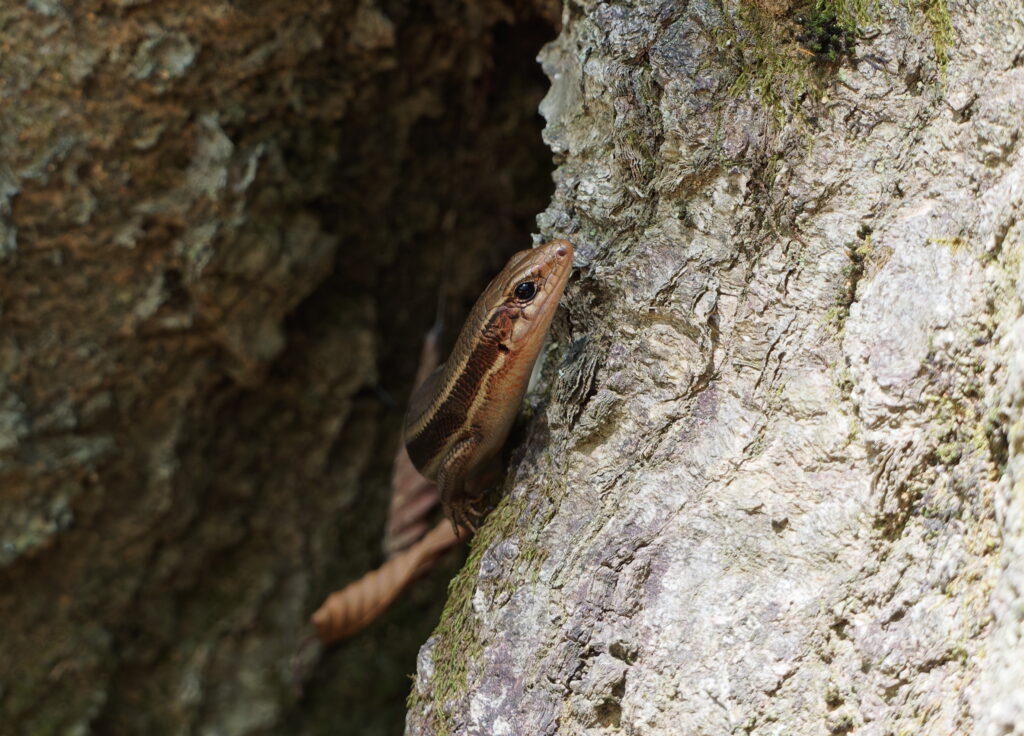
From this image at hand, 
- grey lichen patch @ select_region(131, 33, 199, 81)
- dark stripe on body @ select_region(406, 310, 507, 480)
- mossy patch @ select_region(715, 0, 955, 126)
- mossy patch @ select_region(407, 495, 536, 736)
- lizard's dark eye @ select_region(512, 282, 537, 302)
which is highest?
grey lichen patch @ select_region(131, 33, 199, 81)

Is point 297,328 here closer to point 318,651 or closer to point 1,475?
point 1,475

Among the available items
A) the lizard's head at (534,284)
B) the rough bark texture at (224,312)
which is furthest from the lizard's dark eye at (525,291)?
the rough bark texture at (224,312)

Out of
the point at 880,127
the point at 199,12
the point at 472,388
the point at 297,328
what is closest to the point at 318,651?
the point at 297,328

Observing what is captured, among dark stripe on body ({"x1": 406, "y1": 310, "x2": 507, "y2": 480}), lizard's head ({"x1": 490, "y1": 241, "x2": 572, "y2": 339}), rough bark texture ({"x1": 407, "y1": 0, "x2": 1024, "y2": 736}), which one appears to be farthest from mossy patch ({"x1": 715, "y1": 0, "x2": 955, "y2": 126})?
dark stripe on body ({"x1": 406, "y1": 310, "x2": 507, "y2": 480})

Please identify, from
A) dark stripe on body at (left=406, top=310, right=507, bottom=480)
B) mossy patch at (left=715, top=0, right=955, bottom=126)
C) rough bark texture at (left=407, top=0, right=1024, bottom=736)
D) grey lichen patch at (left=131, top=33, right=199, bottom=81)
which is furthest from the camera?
grey lichen patch at (left=131, top=33, right=199, bottom=81)

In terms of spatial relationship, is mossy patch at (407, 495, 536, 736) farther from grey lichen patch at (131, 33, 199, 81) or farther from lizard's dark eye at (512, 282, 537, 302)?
grey lichen patch at (131, 33, 199, 81)

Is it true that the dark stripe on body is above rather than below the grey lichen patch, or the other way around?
below

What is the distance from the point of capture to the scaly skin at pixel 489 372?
71.4 inches

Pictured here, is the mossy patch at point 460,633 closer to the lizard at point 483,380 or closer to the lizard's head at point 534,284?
the lizard at point 483,380

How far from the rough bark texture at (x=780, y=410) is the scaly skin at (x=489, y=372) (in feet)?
0.39

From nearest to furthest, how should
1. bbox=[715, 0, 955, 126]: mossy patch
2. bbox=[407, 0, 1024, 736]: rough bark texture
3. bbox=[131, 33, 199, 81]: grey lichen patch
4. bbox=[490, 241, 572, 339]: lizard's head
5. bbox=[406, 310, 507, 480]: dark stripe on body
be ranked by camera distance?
bbox=[407, 0, 1024, 736]: rough bark texture, bbox=[715, 0, 955, 126]: mossy patch, bbox=[490, 241, 572, 339]: lizard's head, bbox=[406, 310, 507, 480]: dark stripe on body, bbox=[131, 33, 199, 81]: grey lichen patch

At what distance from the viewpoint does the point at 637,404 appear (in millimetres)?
1589

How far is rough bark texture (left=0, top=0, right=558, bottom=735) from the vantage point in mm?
2229

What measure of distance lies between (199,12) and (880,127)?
5.61ft
